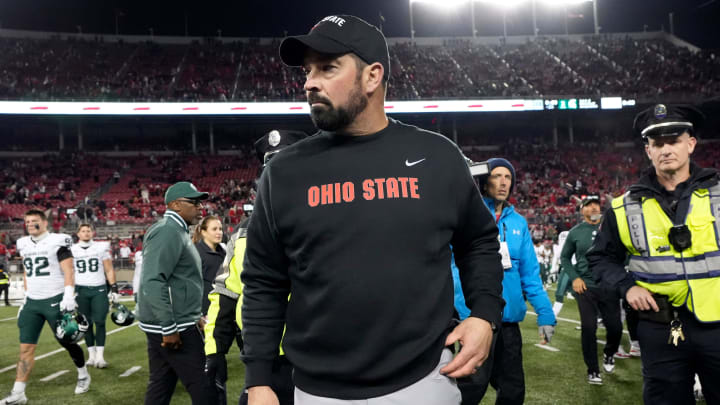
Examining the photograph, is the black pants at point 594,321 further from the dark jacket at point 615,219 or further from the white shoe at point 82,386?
the white shoe at point 82,386

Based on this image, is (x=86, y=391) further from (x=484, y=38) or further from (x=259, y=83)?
(x=484, y=38)

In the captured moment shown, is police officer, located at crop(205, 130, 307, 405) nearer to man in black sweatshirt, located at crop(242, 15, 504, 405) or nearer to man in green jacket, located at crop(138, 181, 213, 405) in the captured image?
man in green jacket, located at crop(138, 181, 213, 405)

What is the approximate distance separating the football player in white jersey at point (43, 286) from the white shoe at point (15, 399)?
0.02 m

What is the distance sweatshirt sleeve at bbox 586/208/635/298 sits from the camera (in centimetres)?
325

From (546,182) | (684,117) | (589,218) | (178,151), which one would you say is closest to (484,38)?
(546,182)

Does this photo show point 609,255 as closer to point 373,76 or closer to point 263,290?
point 373,76

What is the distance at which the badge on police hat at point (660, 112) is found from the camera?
10.3ft

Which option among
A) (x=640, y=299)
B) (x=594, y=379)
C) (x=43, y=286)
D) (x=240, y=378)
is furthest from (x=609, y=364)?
(x=43, y=286)

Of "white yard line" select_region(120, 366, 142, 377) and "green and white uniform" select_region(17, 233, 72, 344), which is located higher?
"green and white uniform" select_region(17, 233, 72, 344)

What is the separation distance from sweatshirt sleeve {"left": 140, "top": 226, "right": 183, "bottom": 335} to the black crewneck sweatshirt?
2.51 meters

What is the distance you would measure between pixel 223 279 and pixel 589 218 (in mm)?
4975

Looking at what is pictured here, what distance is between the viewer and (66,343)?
6.07 metres

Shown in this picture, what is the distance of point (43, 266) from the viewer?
640 cm

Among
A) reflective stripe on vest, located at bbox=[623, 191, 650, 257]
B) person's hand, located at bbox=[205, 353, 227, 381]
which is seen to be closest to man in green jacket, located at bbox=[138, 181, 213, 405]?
person's hand, located at bbox=[205, 353, 227, 381]
